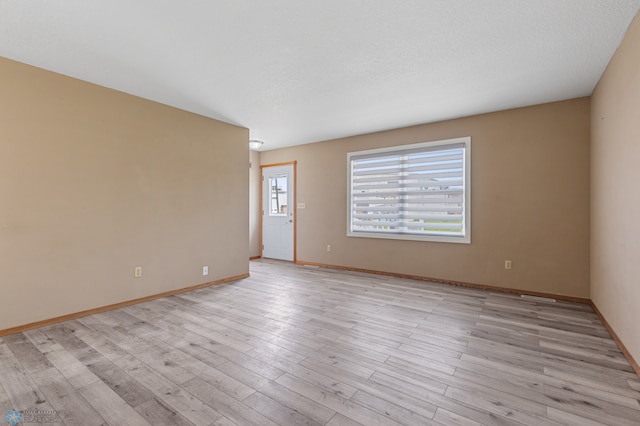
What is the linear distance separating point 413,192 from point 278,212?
124 inches

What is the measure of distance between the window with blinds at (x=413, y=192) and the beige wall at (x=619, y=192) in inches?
57.3

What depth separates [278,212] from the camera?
22.1ft

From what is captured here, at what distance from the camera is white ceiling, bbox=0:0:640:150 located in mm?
2076

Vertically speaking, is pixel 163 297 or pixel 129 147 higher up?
pixel 129 147

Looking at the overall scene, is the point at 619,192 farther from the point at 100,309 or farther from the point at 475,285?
the point at 100,309

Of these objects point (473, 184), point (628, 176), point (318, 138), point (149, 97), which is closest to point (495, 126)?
point (473, 184)

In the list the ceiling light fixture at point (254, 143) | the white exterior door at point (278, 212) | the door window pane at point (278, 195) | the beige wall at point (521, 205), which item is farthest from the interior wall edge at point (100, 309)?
the beige wall at point (521, 205)

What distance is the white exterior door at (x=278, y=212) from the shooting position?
651cm

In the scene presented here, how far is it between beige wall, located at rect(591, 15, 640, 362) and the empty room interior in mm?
34

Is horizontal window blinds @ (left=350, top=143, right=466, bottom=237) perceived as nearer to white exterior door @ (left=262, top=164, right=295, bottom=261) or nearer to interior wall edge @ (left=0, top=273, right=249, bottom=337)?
white exterior door @ (left=262, top=164, right=295, bottom=261)

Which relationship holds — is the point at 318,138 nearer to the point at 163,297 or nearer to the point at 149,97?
the point at 149,97

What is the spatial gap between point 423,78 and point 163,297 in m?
4.12

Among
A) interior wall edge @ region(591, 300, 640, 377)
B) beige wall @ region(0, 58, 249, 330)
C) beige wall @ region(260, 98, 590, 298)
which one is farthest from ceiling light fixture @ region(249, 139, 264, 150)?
interior wall edge @ region(591, 300, 640, 377)

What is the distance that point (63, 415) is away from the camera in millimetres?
1645
